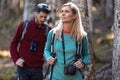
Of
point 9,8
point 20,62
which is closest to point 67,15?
point 20,62

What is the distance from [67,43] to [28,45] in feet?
4.73

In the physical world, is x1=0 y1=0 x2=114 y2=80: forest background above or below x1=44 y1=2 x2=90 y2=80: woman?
→ below

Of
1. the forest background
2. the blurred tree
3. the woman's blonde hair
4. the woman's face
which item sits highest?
the woman's face

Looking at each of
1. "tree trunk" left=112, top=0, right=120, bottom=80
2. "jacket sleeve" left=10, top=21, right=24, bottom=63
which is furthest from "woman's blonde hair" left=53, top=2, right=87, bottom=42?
"tree trunk" left=112, top=0, right=120, bottom=80

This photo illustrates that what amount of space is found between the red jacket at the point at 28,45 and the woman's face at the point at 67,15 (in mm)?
1340

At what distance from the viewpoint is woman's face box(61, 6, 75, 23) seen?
5621 millimetres

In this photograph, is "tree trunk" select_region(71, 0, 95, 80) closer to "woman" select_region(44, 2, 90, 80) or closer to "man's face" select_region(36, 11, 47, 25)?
"man's face" select_region(36, 11, 47, 25)

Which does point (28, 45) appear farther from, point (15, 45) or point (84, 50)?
point (84, 50)

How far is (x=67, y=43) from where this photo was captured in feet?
18.2

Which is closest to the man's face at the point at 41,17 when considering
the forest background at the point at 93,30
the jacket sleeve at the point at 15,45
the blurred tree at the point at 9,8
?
the jacket sleeve at the point at 15,45

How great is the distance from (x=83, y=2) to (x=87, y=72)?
1.48 metres

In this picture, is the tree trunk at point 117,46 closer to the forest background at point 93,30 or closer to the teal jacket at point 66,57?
the teal jacket at point 66,57

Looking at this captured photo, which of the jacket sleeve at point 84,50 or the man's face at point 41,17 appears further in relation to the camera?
the man's face at point 41,17

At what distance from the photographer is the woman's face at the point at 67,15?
5.62 meters
